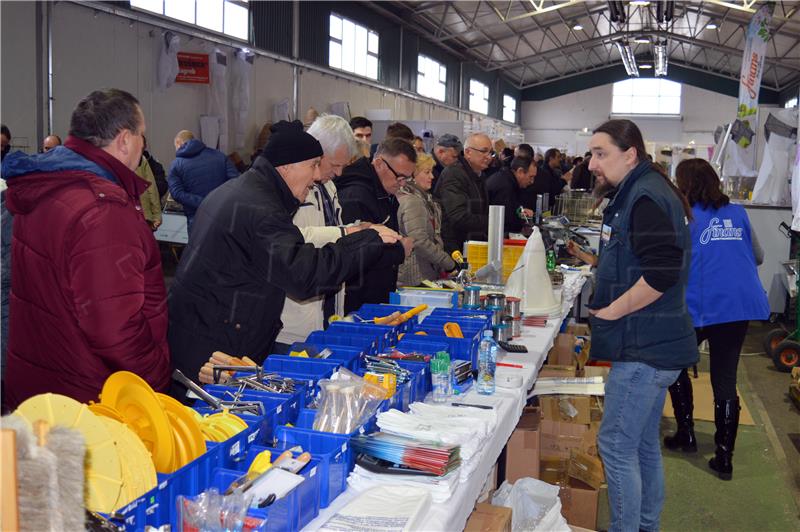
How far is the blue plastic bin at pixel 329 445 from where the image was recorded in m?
1.66

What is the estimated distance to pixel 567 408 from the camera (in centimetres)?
367

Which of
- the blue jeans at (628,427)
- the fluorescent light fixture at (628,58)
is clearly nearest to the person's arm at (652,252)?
the blue jeans at (628,427)

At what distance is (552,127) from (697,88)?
506cm

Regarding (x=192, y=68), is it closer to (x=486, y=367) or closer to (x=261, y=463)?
(x=486, y=367)

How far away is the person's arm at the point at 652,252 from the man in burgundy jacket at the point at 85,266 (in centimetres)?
140

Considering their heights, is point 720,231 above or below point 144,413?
above

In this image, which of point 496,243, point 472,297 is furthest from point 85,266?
point 496,243

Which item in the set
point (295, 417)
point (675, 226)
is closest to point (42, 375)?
point (295, 417)

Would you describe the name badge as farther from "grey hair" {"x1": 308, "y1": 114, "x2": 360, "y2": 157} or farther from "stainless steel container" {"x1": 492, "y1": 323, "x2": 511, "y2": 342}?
"grey hair" {"x1": 308, "y1": 114, "x2": 360, "y2": 157}

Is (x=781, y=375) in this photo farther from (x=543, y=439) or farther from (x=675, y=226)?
(x=675, y=226)

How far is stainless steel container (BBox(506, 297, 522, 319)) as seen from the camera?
338 cm

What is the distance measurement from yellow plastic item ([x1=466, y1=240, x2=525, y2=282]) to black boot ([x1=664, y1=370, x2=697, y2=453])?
1079 mm

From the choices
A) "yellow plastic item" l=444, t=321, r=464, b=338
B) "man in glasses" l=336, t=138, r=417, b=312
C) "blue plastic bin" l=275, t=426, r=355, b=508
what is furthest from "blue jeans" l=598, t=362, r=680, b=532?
"man in glasses" l=336, t=138, r=417, b=312

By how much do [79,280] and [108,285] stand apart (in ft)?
0.23
